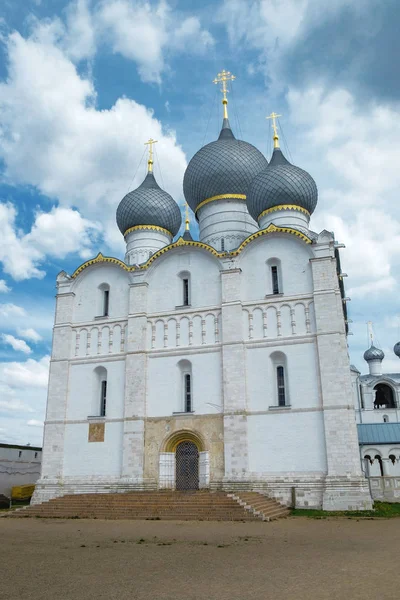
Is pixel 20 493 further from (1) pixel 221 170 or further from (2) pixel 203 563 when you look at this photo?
(2) pixel 203 563

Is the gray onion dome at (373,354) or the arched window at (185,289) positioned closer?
the arched window at (185,289)

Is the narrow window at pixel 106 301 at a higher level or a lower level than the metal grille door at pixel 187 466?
higher

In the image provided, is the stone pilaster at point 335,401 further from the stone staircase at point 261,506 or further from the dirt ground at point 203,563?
the dirt ground at point 203,563

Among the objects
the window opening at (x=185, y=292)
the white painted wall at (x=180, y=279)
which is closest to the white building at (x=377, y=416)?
the white painted wall at (x=180, y=279)

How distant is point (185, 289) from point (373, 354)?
27005mm

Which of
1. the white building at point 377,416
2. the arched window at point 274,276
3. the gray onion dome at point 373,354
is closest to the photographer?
the arched window at point 274,276

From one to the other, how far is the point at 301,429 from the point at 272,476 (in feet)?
6.14

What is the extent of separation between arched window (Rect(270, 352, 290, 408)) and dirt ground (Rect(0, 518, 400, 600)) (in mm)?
6010

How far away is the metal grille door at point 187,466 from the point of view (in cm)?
1888

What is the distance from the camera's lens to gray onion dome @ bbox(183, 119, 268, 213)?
80.8ft

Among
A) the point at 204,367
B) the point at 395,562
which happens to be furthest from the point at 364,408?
the point at 395,562

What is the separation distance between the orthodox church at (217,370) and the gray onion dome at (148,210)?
147 inches

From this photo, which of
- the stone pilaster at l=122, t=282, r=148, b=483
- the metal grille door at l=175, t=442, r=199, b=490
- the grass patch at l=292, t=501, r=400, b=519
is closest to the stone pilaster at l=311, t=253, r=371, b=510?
the grass patch at l=292, t=501, r=400, b=519

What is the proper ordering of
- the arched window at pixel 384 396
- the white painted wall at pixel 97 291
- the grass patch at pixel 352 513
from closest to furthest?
the grass patch at pixel 352 513
the white painted wall at pixel 97 291
the arched window at pixel 384 396
